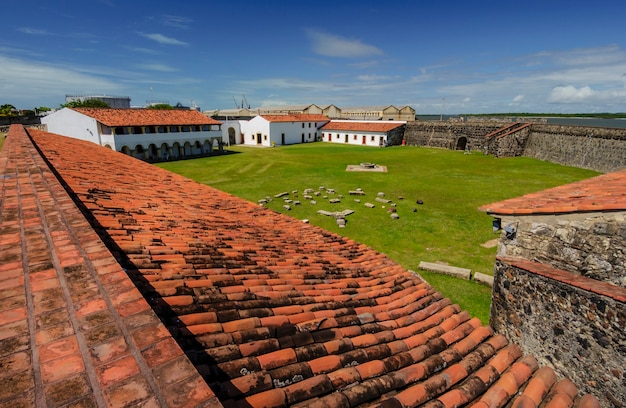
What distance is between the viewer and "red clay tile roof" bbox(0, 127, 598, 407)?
207cm

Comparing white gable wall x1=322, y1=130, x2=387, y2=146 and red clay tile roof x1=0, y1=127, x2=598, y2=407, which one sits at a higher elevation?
white gable wall x1=322, y1=130, x2=387, y2=146

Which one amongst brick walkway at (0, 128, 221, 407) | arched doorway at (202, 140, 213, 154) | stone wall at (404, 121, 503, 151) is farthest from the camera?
arched doorway at (202, 140, 213, 154)

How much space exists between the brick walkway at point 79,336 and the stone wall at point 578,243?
281 inches

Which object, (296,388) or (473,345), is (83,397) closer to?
(296,388)

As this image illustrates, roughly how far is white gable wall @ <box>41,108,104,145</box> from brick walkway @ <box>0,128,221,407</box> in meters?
44.2

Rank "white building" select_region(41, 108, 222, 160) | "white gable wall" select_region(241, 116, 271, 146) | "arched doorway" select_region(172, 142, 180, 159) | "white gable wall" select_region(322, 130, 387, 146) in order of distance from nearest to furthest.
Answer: "white building" select_region(41, 108, 222, 160), "arched doorway" select_region(172, 142, 180, 159), "white gable wall" select_region(322, 130, 387, 146), "white gable wall" select_region(241, 116, 271, 146)

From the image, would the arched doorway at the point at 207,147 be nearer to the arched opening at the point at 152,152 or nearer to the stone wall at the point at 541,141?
the arched opening at the point at 152,152

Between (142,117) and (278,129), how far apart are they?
79.2ft

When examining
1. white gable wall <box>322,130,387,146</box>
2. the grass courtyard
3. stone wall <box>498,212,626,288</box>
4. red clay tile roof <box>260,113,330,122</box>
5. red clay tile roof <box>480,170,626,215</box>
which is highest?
red clay tile roof <box>260,113,330,122</box>

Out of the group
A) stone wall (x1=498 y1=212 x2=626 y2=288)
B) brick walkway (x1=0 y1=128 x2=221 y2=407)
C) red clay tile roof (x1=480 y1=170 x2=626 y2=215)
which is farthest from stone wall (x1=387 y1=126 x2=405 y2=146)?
brick walkway (x1=0 y1=128 x2=221 y2=407)

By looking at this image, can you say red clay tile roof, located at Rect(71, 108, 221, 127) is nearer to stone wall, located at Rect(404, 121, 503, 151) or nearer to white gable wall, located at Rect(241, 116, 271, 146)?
white gable wall, located at Rect(241, 116, 271, 146)

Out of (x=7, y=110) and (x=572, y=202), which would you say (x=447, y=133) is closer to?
(x=572, y=202)

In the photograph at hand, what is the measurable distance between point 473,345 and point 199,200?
28.6 ft

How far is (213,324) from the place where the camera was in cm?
362
